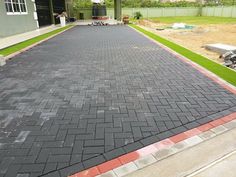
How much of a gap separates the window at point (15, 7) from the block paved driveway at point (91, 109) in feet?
28.0

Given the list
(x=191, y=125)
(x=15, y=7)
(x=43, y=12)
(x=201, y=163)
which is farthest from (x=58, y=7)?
(x=201, y=163)

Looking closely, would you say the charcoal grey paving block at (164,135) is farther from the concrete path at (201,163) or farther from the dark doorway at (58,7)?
the dark doorway at (58,7)

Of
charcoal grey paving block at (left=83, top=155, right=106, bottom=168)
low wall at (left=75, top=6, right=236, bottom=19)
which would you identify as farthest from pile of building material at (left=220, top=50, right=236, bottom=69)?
low wall at (left=75, top=6, right=236, bottom=19)

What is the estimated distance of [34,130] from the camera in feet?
11.0

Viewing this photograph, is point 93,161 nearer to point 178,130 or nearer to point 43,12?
point 178,130

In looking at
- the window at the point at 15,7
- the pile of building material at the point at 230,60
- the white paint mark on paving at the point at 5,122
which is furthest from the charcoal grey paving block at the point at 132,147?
the window at the point at 15,7

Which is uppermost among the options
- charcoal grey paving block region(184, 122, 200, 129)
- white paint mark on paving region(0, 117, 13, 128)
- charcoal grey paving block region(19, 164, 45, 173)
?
white paint mark on paving region(0, 117, 13, 128)

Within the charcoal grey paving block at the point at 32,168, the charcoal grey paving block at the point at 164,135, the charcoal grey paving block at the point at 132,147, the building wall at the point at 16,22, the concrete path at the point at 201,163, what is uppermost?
the building wall at the point at 16,22

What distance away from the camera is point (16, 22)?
570 inches

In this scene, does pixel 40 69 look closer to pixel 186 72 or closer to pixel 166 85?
pixel 166 85

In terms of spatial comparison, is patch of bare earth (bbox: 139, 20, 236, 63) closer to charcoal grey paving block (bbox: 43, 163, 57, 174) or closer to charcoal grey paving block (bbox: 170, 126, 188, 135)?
charcoal grey paving block (bbox: 170, 126, 188, 135)

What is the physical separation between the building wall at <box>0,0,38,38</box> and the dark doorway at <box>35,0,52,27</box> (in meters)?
2.13

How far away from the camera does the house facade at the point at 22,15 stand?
513 inches

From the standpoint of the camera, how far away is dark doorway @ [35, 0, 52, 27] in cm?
1934
